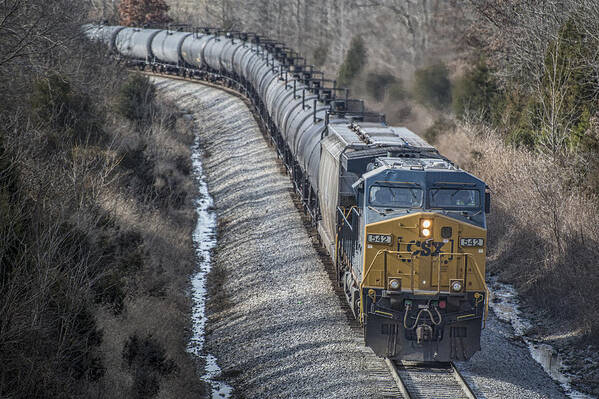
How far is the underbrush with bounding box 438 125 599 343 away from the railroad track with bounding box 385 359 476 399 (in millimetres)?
4801

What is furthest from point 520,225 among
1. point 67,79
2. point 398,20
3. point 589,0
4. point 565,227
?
point 398,20

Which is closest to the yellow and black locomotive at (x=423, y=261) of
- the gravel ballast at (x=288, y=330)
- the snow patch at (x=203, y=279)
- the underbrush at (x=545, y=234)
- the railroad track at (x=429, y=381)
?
the railroad track at (x=429, y=381)

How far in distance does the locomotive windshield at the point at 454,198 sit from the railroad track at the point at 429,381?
120 inches

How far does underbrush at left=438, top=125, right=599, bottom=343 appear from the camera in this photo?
17656 millimetres

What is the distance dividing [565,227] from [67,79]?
1689 centimetres

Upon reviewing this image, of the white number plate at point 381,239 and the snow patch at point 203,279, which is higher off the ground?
the white number plate at point 381,239

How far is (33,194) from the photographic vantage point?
13.3m

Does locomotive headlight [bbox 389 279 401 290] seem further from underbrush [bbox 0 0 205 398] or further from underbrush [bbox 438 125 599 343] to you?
underbrush [bbox 438 125 599 343]

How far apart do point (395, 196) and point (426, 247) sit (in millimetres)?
1125

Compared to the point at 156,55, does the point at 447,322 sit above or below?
below

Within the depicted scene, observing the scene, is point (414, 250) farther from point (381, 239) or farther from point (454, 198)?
point (454, 198)

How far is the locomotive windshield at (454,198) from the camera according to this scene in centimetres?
1311

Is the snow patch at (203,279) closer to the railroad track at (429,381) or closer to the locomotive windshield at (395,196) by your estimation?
the railroad track at (429,381)

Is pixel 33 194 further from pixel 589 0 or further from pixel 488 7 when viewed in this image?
pixel 488 7
